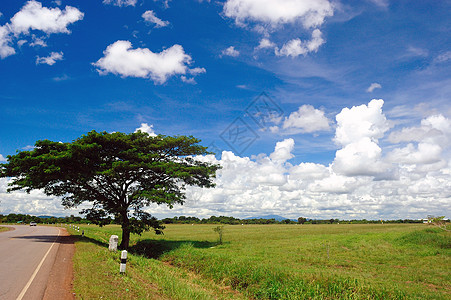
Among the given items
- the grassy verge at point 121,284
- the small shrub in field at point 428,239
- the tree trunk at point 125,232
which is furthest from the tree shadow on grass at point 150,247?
the small shrub in field at point 428,239

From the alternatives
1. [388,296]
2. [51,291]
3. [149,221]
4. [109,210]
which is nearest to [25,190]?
[109,210]

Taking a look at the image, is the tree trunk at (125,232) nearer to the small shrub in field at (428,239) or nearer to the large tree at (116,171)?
the large tree at (116,171)

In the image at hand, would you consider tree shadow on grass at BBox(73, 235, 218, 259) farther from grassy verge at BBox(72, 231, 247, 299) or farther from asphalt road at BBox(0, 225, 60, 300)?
grassy verge at BBox(72, 231, 247, 299)

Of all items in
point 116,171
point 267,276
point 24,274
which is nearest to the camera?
point 24,274

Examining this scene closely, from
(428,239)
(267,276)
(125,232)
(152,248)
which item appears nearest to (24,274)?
(267,276)

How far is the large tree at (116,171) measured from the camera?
27266 millimetres

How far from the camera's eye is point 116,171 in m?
28.6

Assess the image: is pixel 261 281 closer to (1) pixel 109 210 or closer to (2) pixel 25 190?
(1) pixel 109 210

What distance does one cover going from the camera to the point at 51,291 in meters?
10.3

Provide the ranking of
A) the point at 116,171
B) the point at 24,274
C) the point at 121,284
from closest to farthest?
the point at 121,284 < the point at 24,274 < the point at 116,171

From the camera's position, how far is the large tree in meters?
27.3

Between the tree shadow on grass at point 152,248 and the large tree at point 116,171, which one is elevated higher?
the large tree at point 116,171

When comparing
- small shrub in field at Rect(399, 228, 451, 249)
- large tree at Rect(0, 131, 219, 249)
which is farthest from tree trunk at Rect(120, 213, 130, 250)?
small shrub in field at Rect(399, 228, 451, 249)

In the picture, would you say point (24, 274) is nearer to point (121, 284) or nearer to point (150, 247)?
point (121, 284)
